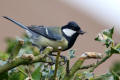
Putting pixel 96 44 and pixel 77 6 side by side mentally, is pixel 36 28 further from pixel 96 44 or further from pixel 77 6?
pixel 77 6

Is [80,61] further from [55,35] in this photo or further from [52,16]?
[52,16]

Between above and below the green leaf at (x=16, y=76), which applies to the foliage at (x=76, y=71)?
above

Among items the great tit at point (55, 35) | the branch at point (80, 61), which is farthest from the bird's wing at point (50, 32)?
the branch at point (80, 61)

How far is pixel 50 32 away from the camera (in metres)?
2.94

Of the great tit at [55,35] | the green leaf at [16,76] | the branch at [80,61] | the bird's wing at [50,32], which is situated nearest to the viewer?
the branch at [80,61]

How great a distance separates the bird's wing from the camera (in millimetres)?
2891

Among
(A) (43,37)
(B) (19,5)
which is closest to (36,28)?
(A) (43,37)

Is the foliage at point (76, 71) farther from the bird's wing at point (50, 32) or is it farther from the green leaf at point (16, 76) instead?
the bird's wing at point (50, 32)

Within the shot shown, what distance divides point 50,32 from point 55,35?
2.1 inches

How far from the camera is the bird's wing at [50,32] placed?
289 cm

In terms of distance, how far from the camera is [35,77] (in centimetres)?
139

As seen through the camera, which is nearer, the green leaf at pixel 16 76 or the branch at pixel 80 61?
the branch at pixel 80 61

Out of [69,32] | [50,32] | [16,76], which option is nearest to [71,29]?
[69,32]

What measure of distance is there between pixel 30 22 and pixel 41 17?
60cm
